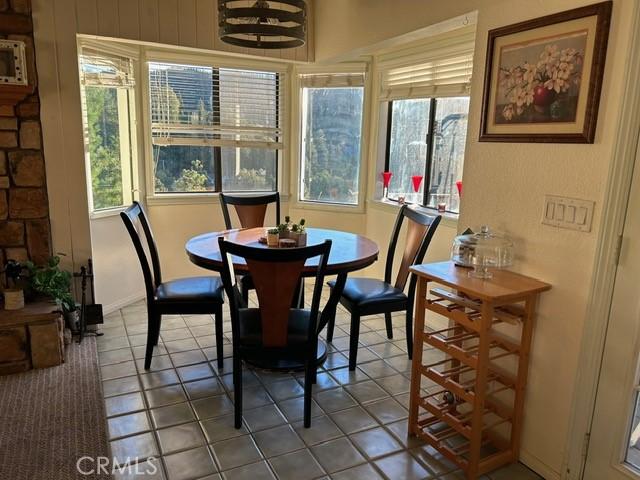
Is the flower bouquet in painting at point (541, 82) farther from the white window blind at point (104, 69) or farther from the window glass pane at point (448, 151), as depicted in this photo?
the white window blind at point (104, 69)

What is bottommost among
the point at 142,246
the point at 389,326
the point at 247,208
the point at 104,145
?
the point at 389,326

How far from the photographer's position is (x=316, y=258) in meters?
2.60

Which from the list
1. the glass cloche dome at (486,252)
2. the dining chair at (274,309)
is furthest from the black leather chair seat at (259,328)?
the glass cloche dome at (486,252)

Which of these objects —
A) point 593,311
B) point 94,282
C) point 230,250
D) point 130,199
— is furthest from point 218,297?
point 593,311

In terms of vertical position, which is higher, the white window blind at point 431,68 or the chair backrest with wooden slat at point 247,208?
A: the white window blind at point 431,68

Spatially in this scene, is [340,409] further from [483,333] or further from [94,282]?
[94,282]

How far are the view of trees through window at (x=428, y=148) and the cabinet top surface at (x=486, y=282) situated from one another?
4.77 ft

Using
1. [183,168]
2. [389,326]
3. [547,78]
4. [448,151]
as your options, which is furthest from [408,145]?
[547,78]

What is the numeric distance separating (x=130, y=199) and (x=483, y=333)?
308 centimetres

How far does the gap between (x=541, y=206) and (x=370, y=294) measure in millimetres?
1225

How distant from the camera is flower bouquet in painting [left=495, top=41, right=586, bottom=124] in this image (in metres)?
1.78

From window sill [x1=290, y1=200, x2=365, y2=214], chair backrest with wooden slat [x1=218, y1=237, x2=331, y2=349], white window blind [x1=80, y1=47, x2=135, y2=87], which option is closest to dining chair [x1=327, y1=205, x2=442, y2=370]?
chair backrest with wooden slat [x1=218, y1=237, x2=331, y2=349]

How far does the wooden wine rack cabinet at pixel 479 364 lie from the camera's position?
188 cm

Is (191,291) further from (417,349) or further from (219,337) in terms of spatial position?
(417,349)
